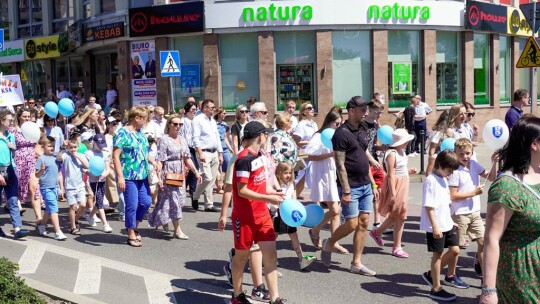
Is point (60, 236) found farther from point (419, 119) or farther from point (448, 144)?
point (419, 119)

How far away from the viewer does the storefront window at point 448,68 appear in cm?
2398

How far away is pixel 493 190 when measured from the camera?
4020mm

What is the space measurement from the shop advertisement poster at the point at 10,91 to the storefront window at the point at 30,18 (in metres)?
18.7

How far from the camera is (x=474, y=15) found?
24.1 m

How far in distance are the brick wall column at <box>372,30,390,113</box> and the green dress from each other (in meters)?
18.9

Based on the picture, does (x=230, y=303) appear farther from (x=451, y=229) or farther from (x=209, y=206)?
(x=209, y=206)

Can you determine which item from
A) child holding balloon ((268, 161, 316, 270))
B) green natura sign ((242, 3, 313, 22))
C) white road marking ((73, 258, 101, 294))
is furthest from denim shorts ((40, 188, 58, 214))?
green natura sign ((242, 3, 313, 22))

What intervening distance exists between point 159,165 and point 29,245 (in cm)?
200

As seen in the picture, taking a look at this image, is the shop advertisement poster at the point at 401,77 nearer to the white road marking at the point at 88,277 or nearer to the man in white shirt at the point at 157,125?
the man in white shirt at the point at 157,125

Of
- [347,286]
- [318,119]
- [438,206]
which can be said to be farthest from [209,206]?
[318,119]

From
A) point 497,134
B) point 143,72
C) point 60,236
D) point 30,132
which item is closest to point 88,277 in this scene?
point 60,236

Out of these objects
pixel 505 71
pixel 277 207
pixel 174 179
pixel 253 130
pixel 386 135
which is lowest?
pixel 277 207

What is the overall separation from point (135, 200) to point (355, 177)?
3.10 meters

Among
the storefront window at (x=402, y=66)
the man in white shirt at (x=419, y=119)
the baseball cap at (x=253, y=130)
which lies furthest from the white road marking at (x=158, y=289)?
the storefront window at (x=402, y=66)
